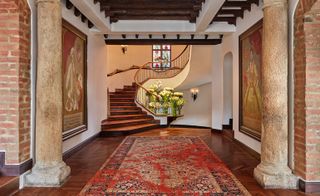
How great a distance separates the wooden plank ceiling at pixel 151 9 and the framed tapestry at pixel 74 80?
33.1 inches

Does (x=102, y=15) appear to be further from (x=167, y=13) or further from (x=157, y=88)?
(x=157, y=88)

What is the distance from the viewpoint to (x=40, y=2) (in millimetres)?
3420

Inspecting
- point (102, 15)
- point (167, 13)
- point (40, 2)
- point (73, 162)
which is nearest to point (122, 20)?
point (102, 15)

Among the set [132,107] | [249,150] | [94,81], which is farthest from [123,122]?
[249,150]

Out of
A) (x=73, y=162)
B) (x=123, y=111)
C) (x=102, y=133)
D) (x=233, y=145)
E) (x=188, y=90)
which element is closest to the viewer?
(x=73, y=162)

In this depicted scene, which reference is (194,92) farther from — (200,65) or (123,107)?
(123,107)

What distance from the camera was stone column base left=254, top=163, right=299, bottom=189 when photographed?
3.26 metres

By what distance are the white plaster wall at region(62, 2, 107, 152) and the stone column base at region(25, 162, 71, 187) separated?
5.50ft

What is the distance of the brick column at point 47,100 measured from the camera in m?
3.38

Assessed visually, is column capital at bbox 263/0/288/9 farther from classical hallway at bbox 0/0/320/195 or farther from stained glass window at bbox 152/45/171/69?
stained glass window at bbox 152/45/171/69

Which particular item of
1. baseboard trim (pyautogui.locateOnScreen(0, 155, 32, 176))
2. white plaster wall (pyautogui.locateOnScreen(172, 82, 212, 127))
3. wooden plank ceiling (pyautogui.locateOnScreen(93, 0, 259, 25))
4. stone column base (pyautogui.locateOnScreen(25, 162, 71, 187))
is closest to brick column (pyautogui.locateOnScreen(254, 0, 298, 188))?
wooden plank ceiling (pyautogui.locateOnScreen(93, 0, 259, 25))

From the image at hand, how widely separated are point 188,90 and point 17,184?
974cm

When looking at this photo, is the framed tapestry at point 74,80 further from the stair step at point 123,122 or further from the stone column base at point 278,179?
the stone column base at point 278,179

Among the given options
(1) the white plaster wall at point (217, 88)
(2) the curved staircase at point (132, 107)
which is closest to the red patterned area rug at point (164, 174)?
(2) the curved staircase at point (132, 107)
